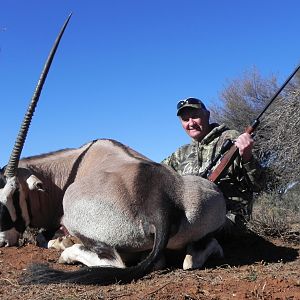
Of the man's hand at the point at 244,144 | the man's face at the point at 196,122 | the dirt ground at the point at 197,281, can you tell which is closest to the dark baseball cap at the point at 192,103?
the man's face at the point at 196,122

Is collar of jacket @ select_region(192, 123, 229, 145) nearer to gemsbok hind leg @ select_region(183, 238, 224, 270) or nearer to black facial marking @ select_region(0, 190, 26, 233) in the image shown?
gemsbok hind leg @ select_region(183, 238, 224, 270)

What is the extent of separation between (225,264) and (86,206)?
110 centimetres

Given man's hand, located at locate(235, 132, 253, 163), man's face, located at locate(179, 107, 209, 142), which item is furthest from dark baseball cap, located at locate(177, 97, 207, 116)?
man's hand, located at locate(235, 132, 253, 163)

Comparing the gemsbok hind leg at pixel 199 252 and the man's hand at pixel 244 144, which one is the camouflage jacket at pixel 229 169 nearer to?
the man's hand at pixel 244 144

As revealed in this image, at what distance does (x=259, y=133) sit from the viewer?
10500mm

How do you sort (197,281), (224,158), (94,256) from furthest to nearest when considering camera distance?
(224,158)
(94,256)
(197,281)

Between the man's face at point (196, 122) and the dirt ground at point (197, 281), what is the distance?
144 centimetres

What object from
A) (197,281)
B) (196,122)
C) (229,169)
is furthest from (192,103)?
(197,281)

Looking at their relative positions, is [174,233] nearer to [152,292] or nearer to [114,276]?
[114,276]

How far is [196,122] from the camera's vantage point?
5824mm

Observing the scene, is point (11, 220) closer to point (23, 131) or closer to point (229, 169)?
point (23, 131)

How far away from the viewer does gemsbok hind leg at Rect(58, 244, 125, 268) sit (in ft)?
12.9

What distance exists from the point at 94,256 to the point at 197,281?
37.9 inches

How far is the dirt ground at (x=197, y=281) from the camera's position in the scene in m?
2.94
